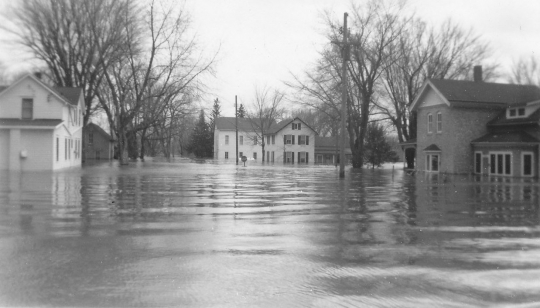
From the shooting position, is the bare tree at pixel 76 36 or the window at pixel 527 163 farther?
the window at pixel 527 163

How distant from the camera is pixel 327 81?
49125 millimetres

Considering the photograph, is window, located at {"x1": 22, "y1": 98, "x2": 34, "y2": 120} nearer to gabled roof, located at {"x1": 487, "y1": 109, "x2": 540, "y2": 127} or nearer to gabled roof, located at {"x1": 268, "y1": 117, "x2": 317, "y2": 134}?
gabled roof, located at {"x1": 487, "y1": 109, "x2": 540, "y2": 127}

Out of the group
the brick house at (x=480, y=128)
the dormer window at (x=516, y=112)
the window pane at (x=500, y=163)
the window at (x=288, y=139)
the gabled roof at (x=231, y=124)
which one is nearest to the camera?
the brick house at (x=480, y=128)

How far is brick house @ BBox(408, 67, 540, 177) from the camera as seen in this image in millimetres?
33906

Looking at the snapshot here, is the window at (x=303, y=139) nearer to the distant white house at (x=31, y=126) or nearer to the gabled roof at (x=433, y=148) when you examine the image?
the gabled roof at (x=433, y=148)

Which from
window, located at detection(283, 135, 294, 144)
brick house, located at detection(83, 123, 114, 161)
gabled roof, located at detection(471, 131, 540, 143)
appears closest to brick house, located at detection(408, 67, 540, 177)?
gabled roof, located at detection(471, 131, 540, 143)

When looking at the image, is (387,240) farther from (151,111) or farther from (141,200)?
(151,111)

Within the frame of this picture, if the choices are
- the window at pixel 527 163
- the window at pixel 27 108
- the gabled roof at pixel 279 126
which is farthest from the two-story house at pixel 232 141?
the window at pixel 527 163

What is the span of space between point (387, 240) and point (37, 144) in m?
30.9

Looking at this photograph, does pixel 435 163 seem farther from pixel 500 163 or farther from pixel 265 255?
pixel 265 255

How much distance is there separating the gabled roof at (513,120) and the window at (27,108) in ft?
108

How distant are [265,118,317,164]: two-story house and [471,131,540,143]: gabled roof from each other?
178ft

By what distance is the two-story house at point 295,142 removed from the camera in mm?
91188

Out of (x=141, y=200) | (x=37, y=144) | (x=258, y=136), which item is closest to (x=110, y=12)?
(x=37, y=144)
